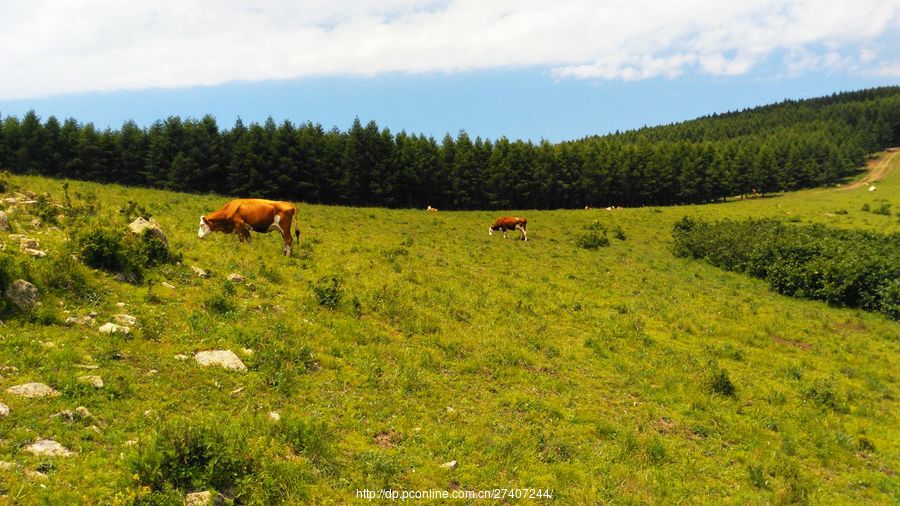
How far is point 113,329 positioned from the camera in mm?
9078

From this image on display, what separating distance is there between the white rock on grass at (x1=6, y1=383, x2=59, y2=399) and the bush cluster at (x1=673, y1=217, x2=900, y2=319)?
33.2m

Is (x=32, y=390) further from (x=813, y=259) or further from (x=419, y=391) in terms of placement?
(x=813, y=259)

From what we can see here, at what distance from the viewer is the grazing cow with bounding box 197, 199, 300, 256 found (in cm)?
1841

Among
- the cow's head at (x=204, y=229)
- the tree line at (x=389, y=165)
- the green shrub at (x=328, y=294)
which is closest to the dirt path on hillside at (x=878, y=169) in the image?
the tree line at (x=389, y=165)

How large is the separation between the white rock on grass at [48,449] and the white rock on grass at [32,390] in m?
1.04

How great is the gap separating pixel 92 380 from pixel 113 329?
76.3 inches

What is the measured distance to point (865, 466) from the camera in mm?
10766

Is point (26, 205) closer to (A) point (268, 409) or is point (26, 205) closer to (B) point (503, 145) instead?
(A) point (268, 409)

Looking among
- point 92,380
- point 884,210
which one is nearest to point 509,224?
point 92,380

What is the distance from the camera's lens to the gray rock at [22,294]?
864 cm

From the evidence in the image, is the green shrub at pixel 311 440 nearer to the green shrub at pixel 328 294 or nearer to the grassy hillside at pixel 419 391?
the grassy hillside at pixel 419 391

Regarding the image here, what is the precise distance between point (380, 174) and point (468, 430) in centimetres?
6462

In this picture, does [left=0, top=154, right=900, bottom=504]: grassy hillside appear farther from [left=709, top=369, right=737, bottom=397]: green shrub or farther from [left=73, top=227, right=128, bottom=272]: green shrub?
[left=73, top=227, right=128, bottom=272]: green shrub

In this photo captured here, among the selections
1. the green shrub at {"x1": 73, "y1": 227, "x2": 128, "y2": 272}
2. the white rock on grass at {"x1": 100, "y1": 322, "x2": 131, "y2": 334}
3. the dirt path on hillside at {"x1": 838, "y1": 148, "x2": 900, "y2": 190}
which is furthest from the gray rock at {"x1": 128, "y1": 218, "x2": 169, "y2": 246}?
the dirt path on hillside at {"x1": 838, "y1": 148, "x2": 900, "y2": 190}
